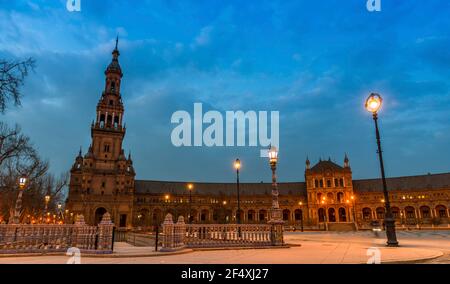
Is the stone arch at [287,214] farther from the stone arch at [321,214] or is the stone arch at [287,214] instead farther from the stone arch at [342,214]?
the stone arch at [342,214]

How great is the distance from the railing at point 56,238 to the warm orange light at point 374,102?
16043 millimetres

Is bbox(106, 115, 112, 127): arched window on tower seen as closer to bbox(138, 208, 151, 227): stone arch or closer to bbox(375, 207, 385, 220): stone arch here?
bbox(138, 208, 151, 227): stone arch

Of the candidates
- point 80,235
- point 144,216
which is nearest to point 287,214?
point 144,216

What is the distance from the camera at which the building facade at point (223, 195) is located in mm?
76312

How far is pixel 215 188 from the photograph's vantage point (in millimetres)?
108938

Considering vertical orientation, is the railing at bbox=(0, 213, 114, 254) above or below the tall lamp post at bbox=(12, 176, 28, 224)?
below

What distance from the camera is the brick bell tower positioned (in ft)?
243

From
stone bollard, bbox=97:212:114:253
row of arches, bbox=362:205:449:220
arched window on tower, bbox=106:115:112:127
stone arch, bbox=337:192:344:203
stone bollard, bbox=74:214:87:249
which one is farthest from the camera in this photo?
stone arch, bbox=337:192:344:203

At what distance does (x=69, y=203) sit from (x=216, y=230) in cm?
6966

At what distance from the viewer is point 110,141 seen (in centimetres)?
7994

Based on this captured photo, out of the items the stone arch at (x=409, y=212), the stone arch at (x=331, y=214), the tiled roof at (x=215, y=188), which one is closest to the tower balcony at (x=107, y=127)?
the tiled roof at (x=215, y=188)

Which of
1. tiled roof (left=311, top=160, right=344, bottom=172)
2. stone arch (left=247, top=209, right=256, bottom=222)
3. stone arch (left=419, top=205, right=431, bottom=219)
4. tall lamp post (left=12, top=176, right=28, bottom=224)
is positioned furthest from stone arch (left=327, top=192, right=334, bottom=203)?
→ tall lamp post (left=12, top=176, right=28, bottom=224)
